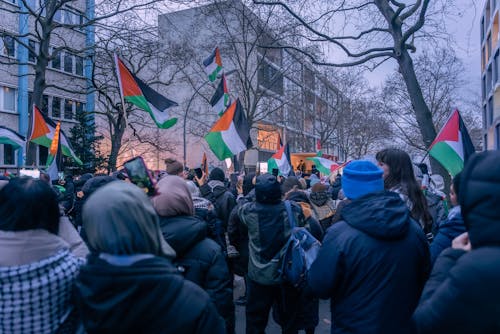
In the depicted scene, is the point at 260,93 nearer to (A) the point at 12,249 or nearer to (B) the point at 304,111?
(B) the point at 304,111

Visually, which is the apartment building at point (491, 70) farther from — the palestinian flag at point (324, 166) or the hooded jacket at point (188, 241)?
the hooded jacket at point (188, 241)

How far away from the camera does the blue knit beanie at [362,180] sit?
278 cm

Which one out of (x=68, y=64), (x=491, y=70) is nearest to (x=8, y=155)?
(x=68, y=64)

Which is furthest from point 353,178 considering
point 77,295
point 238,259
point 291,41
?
point 291,41

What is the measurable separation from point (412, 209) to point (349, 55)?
800cm

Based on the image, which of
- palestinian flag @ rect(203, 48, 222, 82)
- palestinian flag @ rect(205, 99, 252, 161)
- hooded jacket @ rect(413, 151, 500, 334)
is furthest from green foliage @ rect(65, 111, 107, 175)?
hooded jacket @ rect(413, 151, 500, 334)

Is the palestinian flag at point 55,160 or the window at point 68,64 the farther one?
the window at point 68,64

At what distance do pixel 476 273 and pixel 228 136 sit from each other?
739cm

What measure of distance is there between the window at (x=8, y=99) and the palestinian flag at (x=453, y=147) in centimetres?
2627

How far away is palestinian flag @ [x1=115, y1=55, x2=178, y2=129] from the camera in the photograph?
7.29 m

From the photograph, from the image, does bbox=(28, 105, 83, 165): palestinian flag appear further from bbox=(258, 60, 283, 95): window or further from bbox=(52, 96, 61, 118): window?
bbox=(52, 96, 61, 118): window

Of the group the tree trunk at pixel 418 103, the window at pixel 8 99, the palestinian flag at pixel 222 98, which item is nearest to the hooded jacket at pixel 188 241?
the tree trunk at pixel 418 103

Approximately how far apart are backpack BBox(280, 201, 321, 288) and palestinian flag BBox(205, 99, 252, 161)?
179 inches

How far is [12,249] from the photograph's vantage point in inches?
79.0
